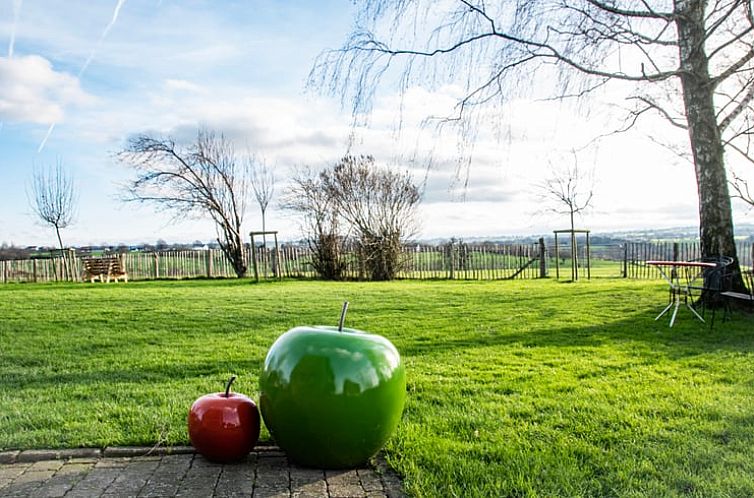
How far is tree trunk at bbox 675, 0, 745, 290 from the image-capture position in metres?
9.73

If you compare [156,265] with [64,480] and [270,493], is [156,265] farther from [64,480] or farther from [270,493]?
[270,493]

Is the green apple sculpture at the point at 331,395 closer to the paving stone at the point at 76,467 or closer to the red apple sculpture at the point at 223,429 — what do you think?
the red apple sculpture at the point at 223,429

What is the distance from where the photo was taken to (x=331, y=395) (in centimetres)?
331

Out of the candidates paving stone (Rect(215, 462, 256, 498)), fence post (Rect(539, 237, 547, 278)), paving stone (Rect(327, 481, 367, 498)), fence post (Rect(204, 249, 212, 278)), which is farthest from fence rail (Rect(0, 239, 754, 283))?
paving stone (Rect(327, 481, 367, 498))

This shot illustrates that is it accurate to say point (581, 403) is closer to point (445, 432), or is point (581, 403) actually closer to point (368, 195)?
point (445, 432)

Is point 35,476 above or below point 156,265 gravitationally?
below

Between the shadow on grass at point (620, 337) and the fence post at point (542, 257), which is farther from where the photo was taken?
the fence post at point (542, 257)

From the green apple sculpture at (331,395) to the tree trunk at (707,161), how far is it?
8.79 metres

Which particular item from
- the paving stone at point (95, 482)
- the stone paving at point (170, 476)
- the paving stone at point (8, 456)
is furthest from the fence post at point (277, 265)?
the paving stone at point (95, 482)

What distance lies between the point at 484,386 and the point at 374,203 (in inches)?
687

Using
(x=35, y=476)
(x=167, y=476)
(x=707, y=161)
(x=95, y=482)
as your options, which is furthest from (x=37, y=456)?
(x=707, y=161)

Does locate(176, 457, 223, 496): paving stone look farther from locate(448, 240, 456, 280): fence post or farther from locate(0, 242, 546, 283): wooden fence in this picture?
locate(448, 240, 456, 280): fence post

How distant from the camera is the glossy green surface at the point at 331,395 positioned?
10.9ft

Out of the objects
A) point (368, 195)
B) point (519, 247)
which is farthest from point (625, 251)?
point (368, 195)
